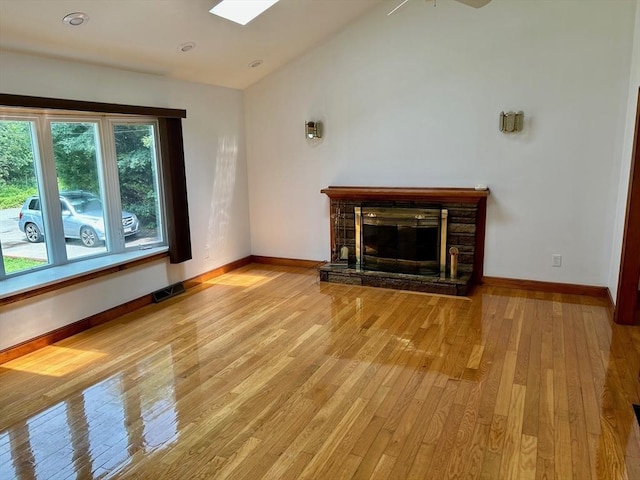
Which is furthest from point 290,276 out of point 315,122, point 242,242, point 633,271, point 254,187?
point 633,271

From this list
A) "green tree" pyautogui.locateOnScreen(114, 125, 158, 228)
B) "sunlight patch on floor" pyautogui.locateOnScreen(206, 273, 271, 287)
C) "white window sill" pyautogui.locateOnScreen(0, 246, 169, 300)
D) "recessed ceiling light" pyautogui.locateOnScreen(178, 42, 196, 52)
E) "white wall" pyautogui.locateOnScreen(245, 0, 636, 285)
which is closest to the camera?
"white window sill" pyautogui.locateOnScreen(0, 246, 169, 300)

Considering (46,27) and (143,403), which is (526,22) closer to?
(46,27)

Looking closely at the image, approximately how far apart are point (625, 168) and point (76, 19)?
4553mm

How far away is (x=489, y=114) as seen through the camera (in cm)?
480

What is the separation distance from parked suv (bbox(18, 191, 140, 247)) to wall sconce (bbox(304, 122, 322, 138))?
221 cm

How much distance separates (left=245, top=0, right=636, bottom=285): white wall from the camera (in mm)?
4422

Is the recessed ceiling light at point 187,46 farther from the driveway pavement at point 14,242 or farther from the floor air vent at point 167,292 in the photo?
the floor air vent at point 167,292

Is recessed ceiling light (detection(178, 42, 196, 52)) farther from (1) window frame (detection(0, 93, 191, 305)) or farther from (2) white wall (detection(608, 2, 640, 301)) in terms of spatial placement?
(2) white wall (detection(608, 2, 640, 301))

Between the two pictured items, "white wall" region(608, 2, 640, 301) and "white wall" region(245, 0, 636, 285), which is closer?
"white wall" region(608, 2, 640, 301)

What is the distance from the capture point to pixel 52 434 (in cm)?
262

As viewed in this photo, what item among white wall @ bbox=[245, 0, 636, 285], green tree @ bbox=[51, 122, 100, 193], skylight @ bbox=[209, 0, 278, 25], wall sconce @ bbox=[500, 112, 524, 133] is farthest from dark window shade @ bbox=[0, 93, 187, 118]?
wall sconce @ bbox=[500, 112, 524, 133]

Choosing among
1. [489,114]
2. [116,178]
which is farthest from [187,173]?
[489,114]

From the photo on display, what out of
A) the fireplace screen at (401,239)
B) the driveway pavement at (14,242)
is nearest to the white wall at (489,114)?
the fireplace screen at (401,239)

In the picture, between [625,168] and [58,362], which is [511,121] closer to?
[625,168]
